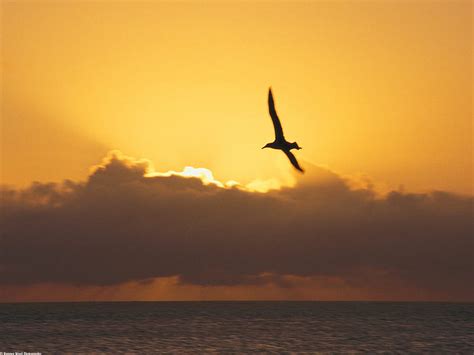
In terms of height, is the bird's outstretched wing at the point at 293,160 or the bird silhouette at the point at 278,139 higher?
the bird silhouette at the point at 278,139

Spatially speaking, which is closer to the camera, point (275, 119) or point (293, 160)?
point (275, 119)

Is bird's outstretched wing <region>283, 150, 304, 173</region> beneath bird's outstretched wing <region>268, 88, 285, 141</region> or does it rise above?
beneath

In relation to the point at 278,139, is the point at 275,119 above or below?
above

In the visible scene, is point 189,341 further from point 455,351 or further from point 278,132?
point 278,132

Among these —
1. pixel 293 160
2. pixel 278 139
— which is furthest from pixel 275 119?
pixel 293 160

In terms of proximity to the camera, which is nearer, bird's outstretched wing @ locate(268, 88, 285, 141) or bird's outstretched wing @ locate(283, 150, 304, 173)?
bird's outstretched wing @ locate(268, 88, 285, 141)

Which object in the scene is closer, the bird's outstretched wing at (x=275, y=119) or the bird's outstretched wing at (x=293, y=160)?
the bird's outstretched wing at (x=275, y=119)

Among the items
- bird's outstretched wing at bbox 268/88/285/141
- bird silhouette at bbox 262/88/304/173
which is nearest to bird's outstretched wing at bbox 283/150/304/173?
bird silhouette at bbox 262/88/304/173

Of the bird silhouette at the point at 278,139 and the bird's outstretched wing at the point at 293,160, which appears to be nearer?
the bird silhouette at the point at 278,139

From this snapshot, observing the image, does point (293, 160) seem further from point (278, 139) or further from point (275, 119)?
point (275, 119)

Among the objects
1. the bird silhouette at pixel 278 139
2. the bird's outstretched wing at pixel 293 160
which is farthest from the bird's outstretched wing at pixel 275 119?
the bird's outstretched wing at pixel 293 160

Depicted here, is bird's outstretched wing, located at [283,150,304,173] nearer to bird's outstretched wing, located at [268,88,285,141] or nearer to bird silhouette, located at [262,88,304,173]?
bird silhouette, located at [262,88,304,173]

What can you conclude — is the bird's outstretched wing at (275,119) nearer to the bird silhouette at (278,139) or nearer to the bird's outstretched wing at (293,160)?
the bird silhouette at (278,139)

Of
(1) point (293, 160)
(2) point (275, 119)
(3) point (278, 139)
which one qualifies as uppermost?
(2) point (275, 119)
